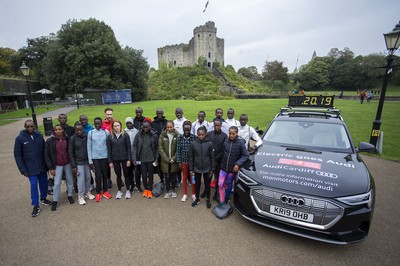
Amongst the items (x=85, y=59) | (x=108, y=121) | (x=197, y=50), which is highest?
(x=197, y=50)

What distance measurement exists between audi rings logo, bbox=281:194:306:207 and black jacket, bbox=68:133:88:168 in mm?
4105

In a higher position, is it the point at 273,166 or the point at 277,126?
the point at 277,126

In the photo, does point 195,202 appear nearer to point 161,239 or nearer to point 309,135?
point 161,239

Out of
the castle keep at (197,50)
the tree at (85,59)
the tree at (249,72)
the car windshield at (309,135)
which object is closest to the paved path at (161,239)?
the car windshield at (309,135)

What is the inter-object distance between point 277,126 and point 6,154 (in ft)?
34.3

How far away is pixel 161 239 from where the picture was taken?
131 inches

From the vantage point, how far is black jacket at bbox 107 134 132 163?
4.55 meters

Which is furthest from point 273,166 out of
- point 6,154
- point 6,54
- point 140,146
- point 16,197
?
point 6,54

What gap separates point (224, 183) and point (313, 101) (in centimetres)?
426

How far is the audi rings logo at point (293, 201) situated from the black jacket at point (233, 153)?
3.71 feet

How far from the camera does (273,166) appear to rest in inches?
136

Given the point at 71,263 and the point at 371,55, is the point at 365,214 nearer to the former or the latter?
the point at 71,263

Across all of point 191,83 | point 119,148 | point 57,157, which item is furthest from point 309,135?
point 191,83

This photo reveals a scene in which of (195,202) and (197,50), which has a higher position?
(197,50)
